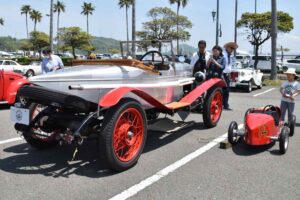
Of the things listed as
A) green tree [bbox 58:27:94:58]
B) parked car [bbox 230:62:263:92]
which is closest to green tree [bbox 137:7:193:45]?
green tree [bbox 58:27:94:58]

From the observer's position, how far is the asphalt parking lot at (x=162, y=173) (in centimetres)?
417

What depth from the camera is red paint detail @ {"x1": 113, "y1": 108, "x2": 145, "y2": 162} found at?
4.88 metres

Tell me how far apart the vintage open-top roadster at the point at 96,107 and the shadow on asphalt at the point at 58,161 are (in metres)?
0.21

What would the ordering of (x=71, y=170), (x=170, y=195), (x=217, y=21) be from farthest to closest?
(x=217, y=21) < (x=71, y=170) < (x=170, y=195)

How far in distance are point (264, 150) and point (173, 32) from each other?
5026cm

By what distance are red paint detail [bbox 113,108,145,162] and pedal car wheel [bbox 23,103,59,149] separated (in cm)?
100

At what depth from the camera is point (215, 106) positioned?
25.8ft

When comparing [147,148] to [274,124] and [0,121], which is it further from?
[0,121]

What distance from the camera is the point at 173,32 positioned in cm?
5516

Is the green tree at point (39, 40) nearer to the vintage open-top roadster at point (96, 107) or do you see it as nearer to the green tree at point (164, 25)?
the green tree at point (164, 25)

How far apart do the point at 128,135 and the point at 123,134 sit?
12 centimetres

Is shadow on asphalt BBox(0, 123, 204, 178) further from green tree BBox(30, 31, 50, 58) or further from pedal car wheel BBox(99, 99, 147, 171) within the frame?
green tree BBox(30, 31, 50, 58)

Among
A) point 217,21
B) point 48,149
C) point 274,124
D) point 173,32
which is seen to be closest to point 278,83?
point 217,21

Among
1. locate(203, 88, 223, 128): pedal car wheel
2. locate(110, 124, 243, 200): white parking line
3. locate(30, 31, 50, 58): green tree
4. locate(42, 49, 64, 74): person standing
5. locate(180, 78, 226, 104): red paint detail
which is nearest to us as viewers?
locate(110, 124, 243, 200): white parking line
